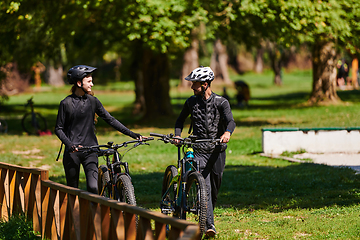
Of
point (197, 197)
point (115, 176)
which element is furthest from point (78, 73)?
point (197, 197)

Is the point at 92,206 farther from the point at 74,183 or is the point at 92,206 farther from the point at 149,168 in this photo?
the point at 149,168

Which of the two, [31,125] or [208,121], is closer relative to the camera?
[208,121]

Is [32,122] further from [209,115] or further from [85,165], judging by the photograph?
[209,115]

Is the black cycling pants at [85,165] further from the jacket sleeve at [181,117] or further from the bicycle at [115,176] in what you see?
the jacket sleeve at [181,117]

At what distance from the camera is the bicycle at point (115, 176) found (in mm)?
5999

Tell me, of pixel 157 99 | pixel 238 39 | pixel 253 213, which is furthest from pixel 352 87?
pixel 253 213

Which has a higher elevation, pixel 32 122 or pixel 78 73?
pixel 78 73

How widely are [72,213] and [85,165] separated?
1093 mm

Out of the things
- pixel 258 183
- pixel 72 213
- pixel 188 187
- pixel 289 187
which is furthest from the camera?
pixel 258 183

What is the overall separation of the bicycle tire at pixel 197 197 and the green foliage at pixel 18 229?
75.1 inches

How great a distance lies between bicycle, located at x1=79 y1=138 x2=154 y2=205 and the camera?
5999 millimetres

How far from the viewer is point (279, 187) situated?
1015cm

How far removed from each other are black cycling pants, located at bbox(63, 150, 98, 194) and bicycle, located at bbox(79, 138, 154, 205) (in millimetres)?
84

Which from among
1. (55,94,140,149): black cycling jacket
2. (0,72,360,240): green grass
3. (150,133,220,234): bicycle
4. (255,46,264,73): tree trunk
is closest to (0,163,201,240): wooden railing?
(150,133,220,234): bicycle
